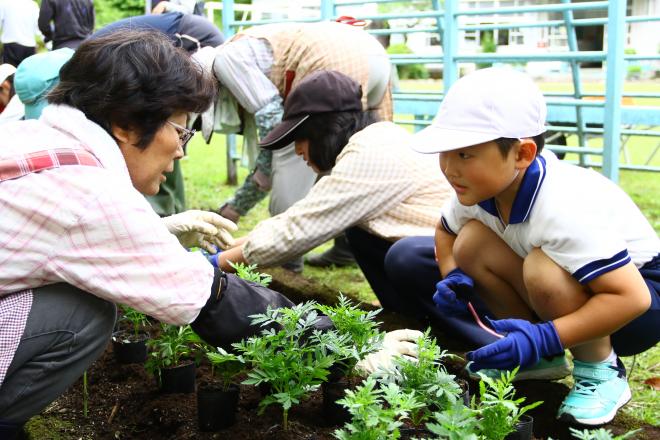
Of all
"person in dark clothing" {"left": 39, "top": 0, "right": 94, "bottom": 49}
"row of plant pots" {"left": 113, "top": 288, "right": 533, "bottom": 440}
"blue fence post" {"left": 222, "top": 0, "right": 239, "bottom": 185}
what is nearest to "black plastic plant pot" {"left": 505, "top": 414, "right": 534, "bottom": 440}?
"row of plant pots" {"left": 113, "top": 288, "right": 533, "bottom": 440}

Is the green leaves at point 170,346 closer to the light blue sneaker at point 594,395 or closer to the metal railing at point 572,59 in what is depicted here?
the light blue sneaker at point 594,395

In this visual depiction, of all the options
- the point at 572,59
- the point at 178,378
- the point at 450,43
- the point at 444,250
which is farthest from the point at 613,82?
the point at 178,378

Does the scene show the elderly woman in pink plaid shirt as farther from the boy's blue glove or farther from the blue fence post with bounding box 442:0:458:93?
the blue fence post with bounding box 442:0:458:93

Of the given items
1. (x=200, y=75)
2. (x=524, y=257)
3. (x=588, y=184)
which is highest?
(x=200, y=75)

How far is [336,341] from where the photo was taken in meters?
1.88

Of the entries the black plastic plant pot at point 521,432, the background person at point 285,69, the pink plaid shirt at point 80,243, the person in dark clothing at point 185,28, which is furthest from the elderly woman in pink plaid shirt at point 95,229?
the person in dark clothing at point 185,28

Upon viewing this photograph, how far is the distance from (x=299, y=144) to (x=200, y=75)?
1251 mm

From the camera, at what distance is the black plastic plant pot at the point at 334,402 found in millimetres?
2000

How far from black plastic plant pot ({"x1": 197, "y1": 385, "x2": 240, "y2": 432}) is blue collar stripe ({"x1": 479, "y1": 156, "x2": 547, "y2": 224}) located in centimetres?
93

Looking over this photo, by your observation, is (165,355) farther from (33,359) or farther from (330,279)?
(330,279)

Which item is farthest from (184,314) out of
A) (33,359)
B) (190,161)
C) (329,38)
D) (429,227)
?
(190,161)

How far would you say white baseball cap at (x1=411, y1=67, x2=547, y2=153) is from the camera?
7.01ft

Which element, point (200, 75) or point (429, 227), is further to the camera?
point (429, 227)

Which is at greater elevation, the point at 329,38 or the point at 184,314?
the point at 329,38
